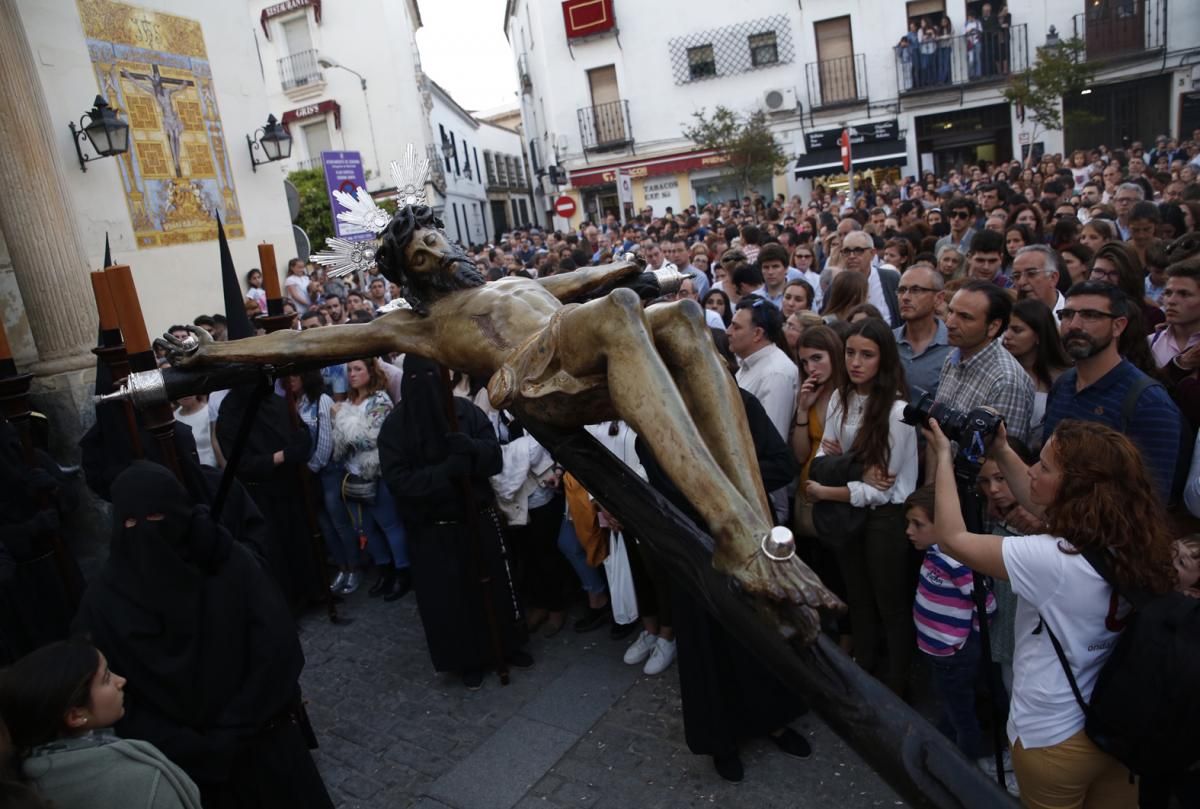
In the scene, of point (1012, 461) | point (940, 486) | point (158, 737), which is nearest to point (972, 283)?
point (1012, 461)

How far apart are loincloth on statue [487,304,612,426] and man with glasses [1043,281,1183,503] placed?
219cm

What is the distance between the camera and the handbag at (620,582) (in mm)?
4703

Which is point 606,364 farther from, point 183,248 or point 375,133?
point 375,133

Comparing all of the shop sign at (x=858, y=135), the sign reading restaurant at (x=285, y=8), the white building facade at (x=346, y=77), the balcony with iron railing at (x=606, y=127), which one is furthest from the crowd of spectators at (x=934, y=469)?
the sign reading restaurant at (x=285, y=8)

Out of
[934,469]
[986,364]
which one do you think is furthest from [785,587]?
[986,364]

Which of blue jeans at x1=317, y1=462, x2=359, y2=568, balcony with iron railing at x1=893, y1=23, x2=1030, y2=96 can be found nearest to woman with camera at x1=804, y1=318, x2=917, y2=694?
blue jeans at x1=317, y1=462, x2=359, y2=568

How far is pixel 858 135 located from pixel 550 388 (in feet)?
76.6

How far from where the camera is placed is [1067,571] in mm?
2311

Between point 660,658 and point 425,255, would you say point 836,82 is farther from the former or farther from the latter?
point 425,255

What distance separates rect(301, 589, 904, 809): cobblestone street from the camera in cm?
356

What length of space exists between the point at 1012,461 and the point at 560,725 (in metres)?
2.65

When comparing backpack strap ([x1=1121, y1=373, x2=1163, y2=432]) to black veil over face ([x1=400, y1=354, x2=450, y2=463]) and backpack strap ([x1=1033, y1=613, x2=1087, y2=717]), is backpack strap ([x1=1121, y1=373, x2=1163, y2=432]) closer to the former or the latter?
backpack strap ([x1=1033, y1=613, x2=1087, y2=717])

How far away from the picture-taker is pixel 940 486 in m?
2.48

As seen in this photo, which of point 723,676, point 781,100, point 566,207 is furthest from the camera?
point 781,100
